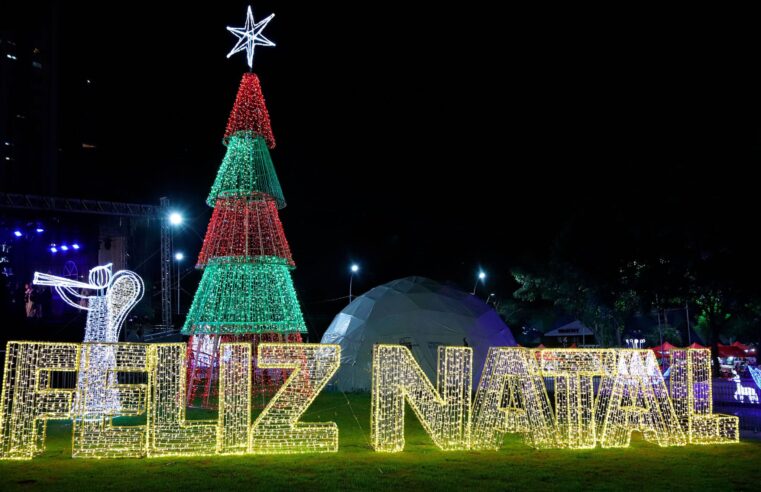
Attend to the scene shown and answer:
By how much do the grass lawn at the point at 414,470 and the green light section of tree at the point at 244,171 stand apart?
7626 millimetres

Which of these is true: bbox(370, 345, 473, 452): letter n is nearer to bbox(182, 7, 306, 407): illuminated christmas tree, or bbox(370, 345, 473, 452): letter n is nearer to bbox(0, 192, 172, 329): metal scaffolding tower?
bbox(182, 7, 306, 407): illuminated christmas tree

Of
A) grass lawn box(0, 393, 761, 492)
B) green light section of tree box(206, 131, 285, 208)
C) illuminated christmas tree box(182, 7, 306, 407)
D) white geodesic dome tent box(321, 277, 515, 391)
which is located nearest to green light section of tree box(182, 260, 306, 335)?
illuminated christmas tree box(182, 7, 306, 407)

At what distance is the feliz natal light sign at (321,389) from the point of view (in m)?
9.54

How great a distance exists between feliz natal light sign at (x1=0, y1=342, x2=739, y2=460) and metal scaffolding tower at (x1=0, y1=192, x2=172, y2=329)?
51.2 ft

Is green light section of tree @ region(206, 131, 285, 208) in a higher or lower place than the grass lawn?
higher

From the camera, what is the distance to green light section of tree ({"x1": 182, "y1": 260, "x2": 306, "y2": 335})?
16578 millimetres

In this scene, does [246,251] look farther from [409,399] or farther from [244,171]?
[409,399]

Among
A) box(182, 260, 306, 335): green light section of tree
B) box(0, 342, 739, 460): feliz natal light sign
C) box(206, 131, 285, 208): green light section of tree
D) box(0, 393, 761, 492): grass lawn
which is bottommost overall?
box(0, 393, 761, 492): grass lawn

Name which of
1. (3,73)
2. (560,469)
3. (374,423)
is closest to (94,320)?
(374,423)

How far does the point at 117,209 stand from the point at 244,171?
13.4m

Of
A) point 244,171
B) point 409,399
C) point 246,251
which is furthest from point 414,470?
point 244,171

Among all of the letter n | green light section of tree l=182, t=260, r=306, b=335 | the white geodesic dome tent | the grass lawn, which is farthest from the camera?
the white geodesic dome tent

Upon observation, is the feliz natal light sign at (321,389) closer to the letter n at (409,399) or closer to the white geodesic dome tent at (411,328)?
the letter n at (409,399)

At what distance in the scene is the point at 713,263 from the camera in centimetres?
1788
